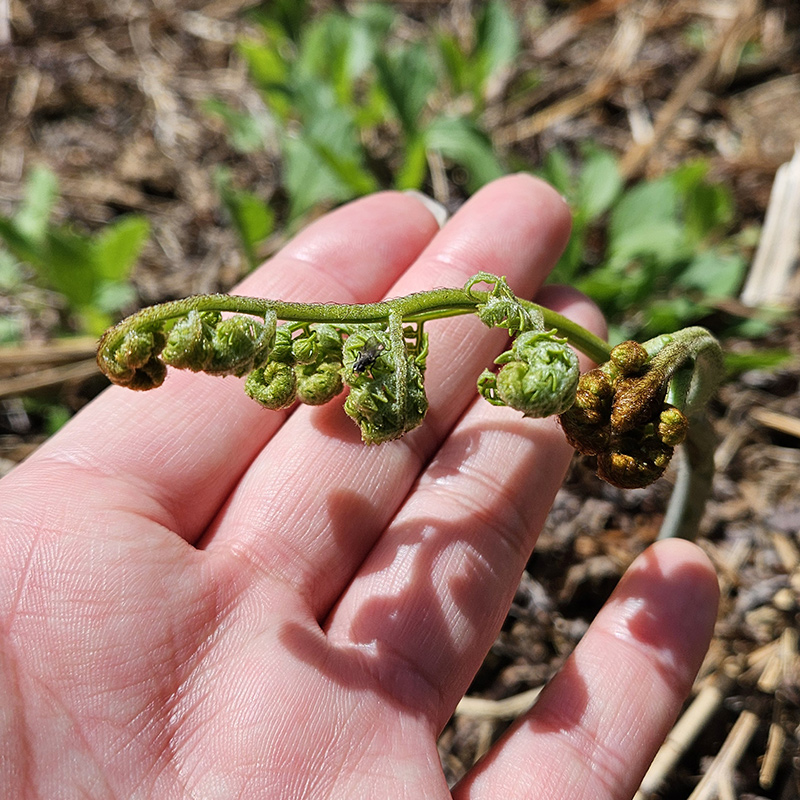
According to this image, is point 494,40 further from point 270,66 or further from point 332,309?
point 332,309

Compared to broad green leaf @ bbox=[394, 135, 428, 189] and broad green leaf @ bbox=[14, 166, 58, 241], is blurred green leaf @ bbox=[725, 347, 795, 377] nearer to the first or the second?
broad green leaf @ bbox=[394, 135, 428, 189]

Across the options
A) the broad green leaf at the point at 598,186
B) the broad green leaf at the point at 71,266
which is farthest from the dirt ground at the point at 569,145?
the broad green leaf at the point at 598,186

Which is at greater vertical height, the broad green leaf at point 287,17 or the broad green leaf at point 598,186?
the broad green leaf at point 287,17

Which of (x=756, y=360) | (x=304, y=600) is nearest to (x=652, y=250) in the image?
(x=756, y=360)

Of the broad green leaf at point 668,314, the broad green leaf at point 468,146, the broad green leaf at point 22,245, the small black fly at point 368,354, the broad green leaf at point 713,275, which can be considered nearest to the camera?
the small black fly at point 368,354

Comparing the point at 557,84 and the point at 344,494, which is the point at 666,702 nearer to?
the point at 344,494

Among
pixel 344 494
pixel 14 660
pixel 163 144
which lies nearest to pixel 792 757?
pixel 344 494

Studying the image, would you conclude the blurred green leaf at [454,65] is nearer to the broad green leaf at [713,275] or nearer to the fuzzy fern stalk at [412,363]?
the broad green leaf at [713,275]
